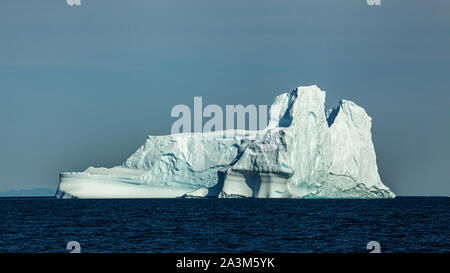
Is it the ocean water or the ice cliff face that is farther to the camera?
the ice cliff face

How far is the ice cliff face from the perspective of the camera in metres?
68.9

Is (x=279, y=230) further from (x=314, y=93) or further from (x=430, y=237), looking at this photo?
(x=314, y=93)

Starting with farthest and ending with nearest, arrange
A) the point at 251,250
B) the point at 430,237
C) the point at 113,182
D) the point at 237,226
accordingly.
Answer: the point at 113,182, the point at 237,226, the point at 430,237, the point at 251,250

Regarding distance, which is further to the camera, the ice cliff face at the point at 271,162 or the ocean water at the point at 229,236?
the ice cliff face at the point at 271,162

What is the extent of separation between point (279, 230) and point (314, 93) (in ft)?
136

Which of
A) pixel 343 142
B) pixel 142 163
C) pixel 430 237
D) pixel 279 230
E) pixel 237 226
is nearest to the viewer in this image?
pixel 430 237

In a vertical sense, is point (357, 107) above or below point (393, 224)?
above

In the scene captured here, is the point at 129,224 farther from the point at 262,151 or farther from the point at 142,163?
the point at 142,163

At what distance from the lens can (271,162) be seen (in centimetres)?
6738

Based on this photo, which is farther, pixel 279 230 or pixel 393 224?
pixel 393 224

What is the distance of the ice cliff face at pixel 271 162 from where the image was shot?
2712 inches

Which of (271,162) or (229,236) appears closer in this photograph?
(229,236)

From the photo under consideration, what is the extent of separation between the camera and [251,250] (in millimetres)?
22859
